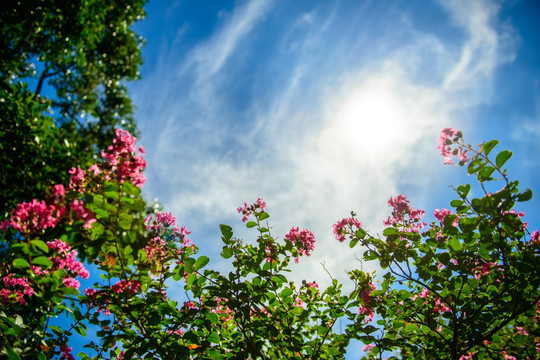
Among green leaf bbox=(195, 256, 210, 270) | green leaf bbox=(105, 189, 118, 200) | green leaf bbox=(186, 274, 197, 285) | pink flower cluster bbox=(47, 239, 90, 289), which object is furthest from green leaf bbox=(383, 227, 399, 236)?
pink flower cluster bbox=(47, 239, 90, 289)

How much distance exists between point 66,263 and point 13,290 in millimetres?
1120

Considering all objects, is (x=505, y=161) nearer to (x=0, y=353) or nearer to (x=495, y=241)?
(x=495, y=241)

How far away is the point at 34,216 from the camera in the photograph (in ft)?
4.50


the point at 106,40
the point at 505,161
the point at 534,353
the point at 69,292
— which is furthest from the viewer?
the point at 106,40

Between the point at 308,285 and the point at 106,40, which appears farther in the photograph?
the point at 106,40

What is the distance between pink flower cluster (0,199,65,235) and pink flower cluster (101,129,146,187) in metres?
0.35

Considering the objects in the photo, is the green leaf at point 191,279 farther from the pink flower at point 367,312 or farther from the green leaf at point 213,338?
the pink flower at point 367,312

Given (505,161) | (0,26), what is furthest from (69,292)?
(0,26)

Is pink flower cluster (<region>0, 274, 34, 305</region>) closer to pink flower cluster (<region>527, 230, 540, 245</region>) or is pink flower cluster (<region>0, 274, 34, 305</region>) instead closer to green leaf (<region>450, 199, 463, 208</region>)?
green leaf (<region>450, 199, 463, 208</region>)

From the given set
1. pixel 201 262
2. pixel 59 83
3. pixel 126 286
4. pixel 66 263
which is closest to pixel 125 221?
pixel 126 286

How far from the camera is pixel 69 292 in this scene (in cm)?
162

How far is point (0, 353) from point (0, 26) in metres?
9.82

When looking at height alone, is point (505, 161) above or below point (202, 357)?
above

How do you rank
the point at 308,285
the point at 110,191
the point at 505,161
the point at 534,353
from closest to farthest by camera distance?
the point at 110,191, the point at 505,161, the point at 534,353, the point at 308,285
